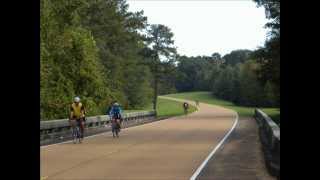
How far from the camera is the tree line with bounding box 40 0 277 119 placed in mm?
39219

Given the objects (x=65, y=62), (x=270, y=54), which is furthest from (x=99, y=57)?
(x=65, y=62)

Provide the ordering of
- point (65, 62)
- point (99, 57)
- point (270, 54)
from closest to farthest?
point (65, 62), point (270, 54), point (99, 57)

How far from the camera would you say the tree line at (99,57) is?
39219mm

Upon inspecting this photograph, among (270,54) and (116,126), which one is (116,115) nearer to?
(116,126)

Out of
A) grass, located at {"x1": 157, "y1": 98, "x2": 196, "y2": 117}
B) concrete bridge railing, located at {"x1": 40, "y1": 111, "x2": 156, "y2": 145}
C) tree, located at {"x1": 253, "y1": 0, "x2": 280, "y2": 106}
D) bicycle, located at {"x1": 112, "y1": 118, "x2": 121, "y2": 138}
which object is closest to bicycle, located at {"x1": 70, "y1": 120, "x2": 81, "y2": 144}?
concrete bridge railing, located at {"x1": 40, "y1": 111, "x2": 156, "y2": 145}

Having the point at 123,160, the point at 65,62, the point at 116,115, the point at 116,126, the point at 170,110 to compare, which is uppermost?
the point at 65,62

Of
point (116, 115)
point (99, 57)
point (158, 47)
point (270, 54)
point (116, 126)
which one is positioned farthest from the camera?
point (158, 47)

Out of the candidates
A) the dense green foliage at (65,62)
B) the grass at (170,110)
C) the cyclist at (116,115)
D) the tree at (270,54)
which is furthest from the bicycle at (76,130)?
the grass at (170,110)

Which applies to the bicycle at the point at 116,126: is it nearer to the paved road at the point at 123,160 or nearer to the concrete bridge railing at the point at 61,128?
the concrete bridge railing at the point at 61,128

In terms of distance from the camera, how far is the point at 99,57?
67.6 m
